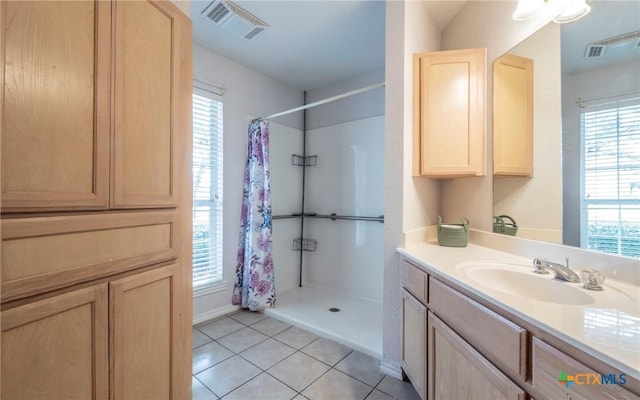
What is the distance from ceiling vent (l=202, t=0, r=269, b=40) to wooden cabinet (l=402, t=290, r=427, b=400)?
2.27 meters

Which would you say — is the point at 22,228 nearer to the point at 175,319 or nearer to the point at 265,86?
the point at 175,319

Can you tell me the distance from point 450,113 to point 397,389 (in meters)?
1.74

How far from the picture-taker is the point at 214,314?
2.41m

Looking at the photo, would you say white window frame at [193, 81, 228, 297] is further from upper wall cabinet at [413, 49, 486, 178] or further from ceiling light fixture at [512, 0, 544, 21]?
ceiling light fixture at [512, 0, 544, 21]

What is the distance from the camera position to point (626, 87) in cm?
93

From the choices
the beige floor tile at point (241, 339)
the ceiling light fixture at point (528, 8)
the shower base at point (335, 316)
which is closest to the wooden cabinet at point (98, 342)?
the beige floor tile at point (241, 339)

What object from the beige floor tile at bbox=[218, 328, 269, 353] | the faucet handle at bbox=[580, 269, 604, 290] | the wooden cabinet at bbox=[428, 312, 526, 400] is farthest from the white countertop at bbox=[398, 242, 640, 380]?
the beige floor tile at bbox=[218, 328, 269, 353]

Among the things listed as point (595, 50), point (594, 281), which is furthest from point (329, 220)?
point (595, 50)

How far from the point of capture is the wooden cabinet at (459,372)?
80cm

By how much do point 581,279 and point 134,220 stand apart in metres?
1.70

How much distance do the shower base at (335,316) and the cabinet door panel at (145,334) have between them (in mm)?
1286

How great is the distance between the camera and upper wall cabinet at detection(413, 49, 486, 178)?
5.21 feet

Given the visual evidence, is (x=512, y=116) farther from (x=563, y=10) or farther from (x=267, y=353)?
(x=267, y=353)

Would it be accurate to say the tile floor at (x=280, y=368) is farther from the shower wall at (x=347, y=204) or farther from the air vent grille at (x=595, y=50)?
the air vent grille at (x=595, y=50)
